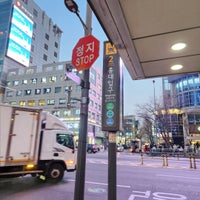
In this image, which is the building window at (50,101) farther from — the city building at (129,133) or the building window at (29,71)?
the city building at (129,133)

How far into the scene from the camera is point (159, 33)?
10.6 ft

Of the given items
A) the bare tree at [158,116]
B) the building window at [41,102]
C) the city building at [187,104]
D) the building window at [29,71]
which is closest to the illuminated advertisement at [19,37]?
the building window at [29,71]

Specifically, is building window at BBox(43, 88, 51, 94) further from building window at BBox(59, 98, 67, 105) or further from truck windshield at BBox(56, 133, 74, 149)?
truck windshield at BBox(56, 133, 74, 149)

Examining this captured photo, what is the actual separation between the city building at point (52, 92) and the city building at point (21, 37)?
3.12m

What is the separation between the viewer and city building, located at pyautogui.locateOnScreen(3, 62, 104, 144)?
5031 cm

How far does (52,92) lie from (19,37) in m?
18.1

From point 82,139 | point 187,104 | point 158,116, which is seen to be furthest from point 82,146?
point 187,104

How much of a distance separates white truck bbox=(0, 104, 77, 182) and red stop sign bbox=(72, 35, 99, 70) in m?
4.74

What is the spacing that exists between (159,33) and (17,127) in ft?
21.3

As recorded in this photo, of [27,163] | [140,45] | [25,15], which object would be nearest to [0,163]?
[27,163]

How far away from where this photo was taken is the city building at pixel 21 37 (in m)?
52.7

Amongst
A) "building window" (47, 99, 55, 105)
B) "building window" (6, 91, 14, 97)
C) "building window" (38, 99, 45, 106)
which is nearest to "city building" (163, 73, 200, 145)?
"building window" (47, 99, 55, 105)

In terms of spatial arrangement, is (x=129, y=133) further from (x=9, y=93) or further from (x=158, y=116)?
(x=158, y=116)

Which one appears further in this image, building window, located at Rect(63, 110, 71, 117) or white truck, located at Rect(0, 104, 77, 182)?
building window, located at Rect(63, 110, 71, 117)
